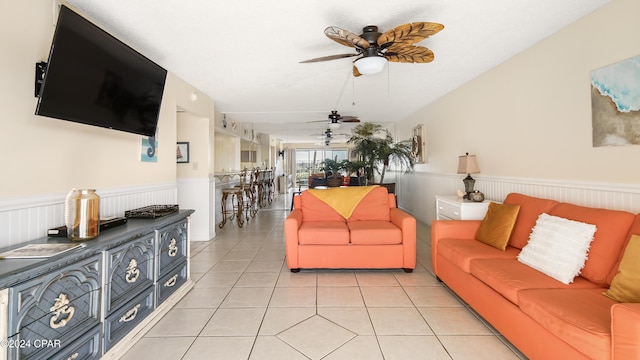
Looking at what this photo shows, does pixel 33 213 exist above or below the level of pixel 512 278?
above

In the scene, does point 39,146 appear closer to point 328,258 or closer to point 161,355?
point 161,355

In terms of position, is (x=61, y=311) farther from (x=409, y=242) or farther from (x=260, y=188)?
(x=260, y=188)

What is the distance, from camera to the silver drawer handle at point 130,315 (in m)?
1.80

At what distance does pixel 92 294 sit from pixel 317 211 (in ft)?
8.09

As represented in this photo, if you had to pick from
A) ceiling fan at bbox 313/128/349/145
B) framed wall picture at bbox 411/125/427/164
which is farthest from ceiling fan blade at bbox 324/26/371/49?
ceiling fan at bbox 313/128/349/145

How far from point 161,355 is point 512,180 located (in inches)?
144

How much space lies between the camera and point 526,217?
2354 millimetres

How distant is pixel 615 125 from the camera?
6.63ft

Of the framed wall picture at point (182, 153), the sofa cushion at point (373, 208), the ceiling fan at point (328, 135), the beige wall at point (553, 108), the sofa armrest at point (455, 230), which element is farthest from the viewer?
the ceiling fan at point (328, 135)

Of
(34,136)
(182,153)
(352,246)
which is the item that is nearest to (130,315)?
(34,136)

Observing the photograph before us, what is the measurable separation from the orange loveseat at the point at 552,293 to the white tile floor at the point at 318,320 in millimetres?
252

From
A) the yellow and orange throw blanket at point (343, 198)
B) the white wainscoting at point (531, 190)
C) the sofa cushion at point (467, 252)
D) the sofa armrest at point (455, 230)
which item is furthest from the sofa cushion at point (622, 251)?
the yellow and orange throw blanket at point (343, 198)

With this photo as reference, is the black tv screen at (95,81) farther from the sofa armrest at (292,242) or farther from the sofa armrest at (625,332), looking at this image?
the sofa armrest at (625,332)

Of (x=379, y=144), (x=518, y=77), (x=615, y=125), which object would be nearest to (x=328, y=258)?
(x=615, y=125)
